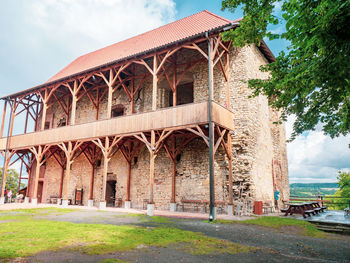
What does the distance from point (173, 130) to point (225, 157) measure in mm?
2623

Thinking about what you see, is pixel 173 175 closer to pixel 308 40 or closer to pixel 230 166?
pixel 230 166

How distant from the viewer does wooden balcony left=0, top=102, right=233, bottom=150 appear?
1030 centimetres

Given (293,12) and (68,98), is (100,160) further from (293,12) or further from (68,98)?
(293,12)

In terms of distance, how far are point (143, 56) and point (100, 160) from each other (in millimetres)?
7317

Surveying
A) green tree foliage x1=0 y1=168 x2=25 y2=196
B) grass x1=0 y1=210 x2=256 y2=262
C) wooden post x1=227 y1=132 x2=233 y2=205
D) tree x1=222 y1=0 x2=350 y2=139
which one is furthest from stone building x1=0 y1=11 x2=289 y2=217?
green tree foliage x1=0 y1=168 x2=25 y2=196

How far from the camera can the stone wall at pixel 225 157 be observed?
37.4 ft

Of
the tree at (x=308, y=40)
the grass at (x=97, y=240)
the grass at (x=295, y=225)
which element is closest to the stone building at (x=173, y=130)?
the grass at (x=295, y=225)

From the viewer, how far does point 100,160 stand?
1630cm

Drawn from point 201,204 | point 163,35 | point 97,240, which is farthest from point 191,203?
point 163,35

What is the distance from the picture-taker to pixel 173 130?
10.9m

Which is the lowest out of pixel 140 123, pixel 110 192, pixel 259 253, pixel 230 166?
pixel 259 253

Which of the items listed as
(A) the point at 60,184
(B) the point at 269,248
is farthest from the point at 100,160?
(B) the point at 269,248

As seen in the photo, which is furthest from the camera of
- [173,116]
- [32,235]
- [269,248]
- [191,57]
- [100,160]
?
[100,160]

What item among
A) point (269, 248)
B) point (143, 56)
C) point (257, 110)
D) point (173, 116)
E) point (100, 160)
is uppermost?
point (143, 56)
